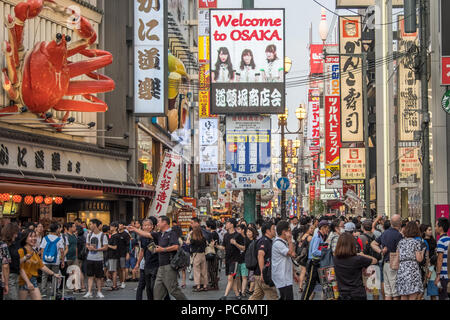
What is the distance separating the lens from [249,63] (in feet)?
122

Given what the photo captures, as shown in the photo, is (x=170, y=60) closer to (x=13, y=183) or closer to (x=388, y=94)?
(x=388, y=94)

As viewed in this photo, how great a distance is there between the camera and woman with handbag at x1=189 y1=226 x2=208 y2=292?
2136cm

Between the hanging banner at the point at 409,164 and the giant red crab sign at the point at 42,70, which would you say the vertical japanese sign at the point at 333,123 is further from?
the giant red crab sign at the point at 42,70

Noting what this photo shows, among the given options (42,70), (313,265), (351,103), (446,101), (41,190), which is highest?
(351,103)

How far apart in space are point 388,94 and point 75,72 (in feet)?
65.6

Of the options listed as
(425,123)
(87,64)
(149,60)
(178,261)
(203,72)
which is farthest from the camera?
(203,72)

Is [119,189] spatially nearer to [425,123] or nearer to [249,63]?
[249,63]

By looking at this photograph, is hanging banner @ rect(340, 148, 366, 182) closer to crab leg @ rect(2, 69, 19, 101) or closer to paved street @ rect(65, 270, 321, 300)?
crab leg @ rect(2, 69, 19, 101)

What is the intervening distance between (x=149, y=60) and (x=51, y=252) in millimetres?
21095

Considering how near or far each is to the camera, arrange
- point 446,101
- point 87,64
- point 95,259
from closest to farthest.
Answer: point 95,259 → point 446,101 → point 87,64

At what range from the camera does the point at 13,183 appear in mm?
25594

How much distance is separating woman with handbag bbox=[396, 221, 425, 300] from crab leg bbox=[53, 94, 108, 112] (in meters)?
19.6

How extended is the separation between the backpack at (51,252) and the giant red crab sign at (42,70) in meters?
10.8

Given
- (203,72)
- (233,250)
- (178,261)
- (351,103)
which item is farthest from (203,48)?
(178,261)
